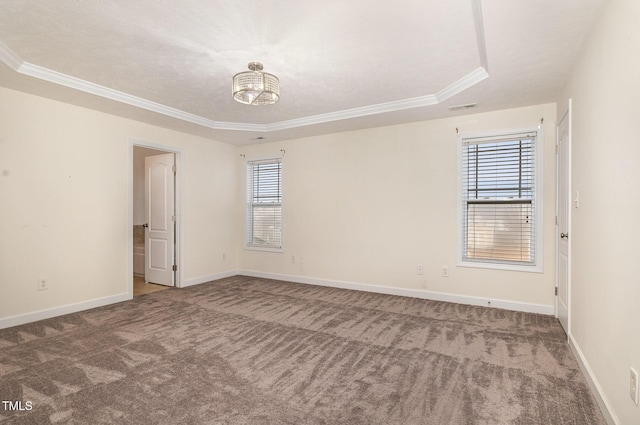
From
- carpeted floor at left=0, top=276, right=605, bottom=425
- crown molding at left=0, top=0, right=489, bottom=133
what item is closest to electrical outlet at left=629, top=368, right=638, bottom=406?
carpeted floor at left=0, top=276, right=605, bottom=425

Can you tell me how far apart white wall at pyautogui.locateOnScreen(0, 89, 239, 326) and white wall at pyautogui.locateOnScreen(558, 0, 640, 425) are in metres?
5.18

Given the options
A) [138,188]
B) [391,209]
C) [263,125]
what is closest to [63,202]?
[263,125]

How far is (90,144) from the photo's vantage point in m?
4.26

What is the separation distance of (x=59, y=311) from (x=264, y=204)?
342 centimetres

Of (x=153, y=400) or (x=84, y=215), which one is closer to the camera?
(x=153, y=400)

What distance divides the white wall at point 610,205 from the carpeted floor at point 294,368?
406mm

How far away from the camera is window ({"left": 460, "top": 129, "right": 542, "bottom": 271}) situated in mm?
4074

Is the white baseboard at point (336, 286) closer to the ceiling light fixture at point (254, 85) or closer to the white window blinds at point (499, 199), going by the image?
the white window blinds at point (499, 199)

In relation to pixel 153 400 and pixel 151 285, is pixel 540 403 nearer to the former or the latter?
pixel 153 400

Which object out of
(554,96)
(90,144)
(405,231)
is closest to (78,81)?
(90,144)

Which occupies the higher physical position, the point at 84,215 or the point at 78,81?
the point at 78,81

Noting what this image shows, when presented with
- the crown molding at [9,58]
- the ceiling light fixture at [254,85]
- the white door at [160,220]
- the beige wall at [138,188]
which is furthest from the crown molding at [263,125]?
the beige wall at [138,188]

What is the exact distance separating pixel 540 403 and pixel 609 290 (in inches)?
33.0

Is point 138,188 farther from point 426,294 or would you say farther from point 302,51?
point 426,294
